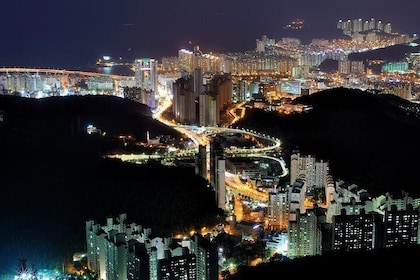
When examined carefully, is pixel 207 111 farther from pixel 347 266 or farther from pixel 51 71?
pixel 347 266

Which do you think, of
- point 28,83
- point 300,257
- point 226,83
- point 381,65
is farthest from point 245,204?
point 381,65

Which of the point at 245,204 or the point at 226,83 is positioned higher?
the point at 226,83

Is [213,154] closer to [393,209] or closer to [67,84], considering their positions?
[393,209]

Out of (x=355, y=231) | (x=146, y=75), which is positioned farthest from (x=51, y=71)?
(x=355, y=231)

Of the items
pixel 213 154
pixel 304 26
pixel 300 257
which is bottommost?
pixel 300 257

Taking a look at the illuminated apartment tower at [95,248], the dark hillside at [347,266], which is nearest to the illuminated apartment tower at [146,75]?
the illuminated apartment tower at [95,248]

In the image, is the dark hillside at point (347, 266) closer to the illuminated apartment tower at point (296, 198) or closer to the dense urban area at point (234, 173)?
the dense urban area at point (234, 173)

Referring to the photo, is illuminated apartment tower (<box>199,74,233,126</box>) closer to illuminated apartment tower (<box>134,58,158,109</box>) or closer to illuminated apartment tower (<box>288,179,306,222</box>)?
illuminated apartment tower (<box>134,58,158,109</box>)
